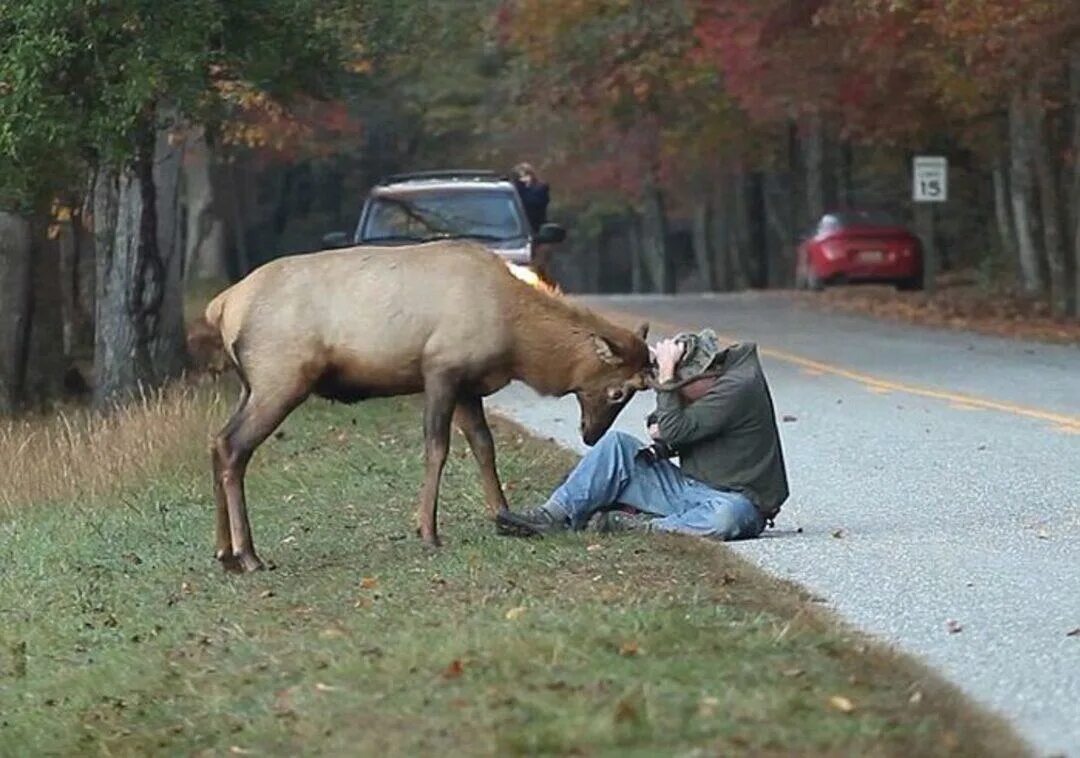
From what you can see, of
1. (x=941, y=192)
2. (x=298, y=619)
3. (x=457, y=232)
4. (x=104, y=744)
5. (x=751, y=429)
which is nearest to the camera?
(x=104, y=744)

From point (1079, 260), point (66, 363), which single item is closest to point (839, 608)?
point (66, 363)

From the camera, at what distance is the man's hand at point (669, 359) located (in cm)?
1309

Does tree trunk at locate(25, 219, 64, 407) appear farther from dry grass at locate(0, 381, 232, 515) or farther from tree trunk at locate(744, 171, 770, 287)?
tree trunk at locate(744, 171, 770, 287)

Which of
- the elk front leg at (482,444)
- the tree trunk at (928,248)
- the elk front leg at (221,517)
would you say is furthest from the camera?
the tree trunk at (928,248)

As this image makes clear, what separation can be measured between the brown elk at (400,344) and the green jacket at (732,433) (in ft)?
1.38

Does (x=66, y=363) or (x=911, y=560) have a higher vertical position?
(x=911, y=560)

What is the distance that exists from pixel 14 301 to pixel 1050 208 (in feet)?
57.9

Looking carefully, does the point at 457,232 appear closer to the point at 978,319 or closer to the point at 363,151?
the point at 978,319

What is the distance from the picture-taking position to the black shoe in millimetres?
13133

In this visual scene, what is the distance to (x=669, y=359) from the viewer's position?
43.1 feet

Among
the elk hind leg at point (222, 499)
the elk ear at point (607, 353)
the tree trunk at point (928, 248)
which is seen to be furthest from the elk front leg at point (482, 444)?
the tree trunk at point (928, 248)

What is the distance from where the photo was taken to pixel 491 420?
2116cm

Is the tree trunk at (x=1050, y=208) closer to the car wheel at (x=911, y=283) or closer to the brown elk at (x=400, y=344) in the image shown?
the car wheel at (x=911, y=283)

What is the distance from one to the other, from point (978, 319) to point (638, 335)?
76.8ft
